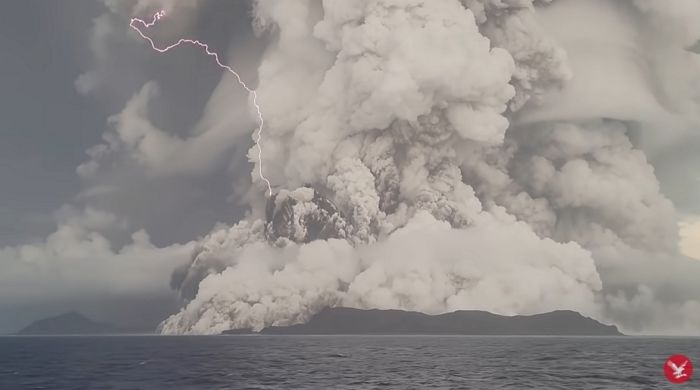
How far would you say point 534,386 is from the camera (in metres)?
62.8

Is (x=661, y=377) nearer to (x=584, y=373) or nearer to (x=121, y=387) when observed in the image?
(x=584, y=373)

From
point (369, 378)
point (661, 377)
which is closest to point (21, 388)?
point (369, 378)

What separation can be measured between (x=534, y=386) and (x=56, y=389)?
4311 cm

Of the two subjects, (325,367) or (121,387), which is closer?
(121,387)

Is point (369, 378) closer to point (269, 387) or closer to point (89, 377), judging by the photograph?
point (269, 387)

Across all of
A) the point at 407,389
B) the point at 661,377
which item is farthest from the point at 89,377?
the point at 661,377

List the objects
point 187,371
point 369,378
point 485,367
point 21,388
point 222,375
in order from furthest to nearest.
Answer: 1. point 485,367
2. point 187,371
3. point 222,375
4. point 369,378
5. point 21,388

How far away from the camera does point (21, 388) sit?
63.9 m

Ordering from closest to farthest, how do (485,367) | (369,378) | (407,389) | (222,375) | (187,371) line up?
(407,389)
(369,378)
(222,375)
(187,371)
(485,367)

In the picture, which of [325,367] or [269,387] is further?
[325,367]

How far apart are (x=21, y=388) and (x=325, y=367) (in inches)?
1422

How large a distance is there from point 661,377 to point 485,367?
872 inches

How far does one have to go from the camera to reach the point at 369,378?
69.9 meters

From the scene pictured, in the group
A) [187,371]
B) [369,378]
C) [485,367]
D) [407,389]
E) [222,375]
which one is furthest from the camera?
[485,367]
